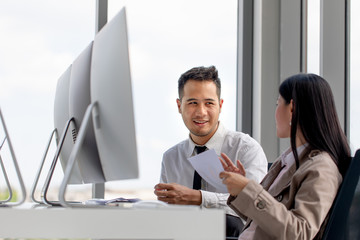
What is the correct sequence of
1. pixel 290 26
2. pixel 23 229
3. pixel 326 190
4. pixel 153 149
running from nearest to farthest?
pixel 23 229, pixel 326 190, pixel 153 149, pixel 290 26

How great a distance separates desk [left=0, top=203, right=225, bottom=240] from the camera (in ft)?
2.83

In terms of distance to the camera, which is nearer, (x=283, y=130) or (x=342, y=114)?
(x=283, y=130)

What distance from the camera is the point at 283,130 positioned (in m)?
1.59

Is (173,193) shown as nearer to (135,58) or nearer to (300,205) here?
(300,205)

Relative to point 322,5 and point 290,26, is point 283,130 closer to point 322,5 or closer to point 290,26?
point 322,5

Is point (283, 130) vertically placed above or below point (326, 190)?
above

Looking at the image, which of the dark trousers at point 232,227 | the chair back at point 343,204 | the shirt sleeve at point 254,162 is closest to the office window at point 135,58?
the shirt sleeve at point 254,162

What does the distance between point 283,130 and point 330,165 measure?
9.6 inches

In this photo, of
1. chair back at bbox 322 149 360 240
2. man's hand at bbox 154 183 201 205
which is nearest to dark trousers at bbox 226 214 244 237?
man's hand at bbox 154 183 201 205

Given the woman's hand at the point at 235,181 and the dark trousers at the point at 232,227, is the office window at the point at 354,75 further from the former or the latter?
the woman's hand at the point at 235,181

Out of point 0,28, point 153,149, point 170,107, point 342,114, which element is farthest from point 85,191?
point 342,114

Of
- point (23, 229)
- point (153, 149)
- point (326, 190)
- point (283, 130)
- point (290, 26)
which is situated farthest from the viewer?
point (290, 26)

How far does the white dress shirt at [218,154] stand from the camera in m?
2.20

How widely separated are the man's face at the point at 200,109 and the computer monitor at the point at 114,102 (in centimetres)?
124
